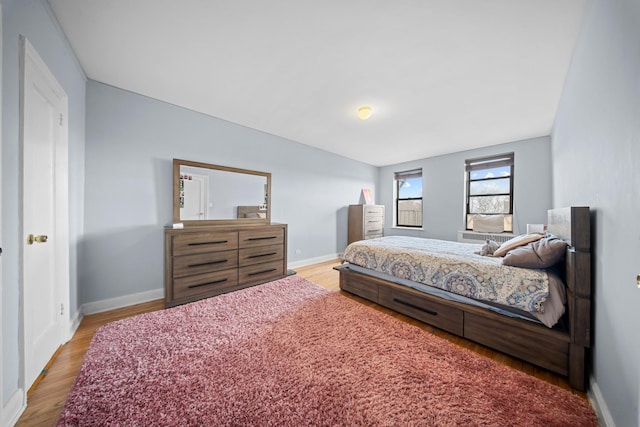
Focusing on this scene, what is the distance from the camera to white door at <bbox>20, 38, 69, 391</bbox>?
4.21ft

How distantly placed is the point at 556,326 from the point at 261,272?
9.86 ft

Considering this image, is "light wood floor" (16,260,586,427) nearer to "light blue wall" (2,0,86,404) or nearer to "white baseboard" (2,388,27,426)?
"white baseboard" (2,388,27,426)

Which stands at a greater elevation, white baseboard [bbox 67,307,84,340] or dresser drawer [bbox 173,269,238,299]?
dresser drawer [bbox 173,269,238,299]

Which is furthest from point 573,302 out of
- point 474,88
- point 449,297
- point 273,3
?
point 273,3

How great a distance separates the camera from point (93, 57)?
6.47 feet

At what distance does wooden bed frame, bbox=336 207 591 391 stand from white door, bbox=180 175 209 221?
277cm

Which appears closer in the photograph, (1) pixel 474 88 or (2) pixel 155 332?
(2) pixel 155 332

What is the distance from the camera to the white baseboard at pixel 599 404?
1.04 m

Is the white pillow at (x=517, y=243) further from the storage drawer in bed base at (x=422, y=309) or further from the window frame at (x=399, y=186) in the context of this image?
the window frame at (x=399, y=186)

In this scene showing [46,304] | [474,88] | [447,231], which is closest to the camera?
[46,304]

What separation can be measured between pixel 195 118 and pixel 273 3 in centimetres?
208

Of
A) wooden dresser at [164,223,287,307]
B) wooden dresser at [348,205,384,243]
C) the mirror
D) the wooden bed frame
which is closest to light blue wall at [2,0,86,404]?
wooden dresser at [164,223,287,307]

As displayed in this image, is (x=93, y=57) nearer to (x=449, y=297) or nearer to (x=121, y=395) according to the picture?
(x=121, y=395)

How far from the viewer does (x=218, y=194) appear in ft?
10.1
